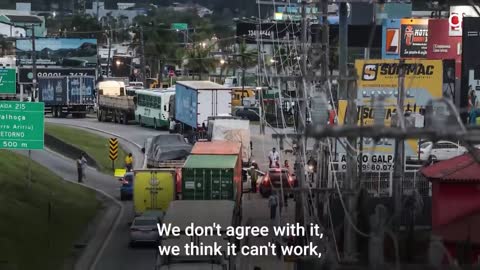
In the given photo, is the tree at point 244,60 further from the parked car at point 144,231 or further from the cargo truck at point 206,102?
the parked car at point 144,231

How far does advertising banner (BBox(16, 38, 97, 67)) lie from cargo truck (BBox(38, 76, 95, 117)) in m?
26.3

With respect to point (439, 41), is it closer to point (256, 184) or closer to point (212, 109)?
point (212, 109)

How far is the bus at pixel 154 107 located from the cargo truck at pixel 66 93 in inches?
204

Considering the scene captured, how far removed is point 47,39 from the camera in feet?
316

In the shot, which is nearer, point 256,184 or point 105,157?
point 256,184

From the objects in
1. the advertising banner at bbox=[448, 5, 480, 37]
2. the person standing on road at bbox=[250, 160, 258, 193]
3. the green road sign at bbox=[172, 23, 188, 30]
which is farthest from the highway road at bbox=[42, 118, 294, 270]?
the green road sign at bbox=[172, 23, 188, 30]

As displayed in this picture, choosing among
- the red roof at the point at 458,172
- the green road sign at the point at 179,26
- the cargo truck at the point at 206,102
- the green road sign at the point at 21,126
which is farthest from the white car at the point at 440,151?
the green road sign at the point at 179,26

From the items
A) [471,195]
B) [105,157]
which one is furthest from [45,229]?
[105,157]

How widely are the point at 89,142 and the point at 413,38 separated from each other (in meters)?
16.2

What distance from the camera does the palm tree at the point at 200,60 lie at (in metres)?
95.9

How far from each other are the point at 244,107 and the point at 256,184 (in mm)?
27926

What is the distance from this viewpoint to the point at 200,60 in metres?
96.8

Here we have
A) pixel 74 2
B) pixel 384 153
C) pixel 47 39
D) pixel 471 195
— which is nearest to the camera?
pixel 471 195

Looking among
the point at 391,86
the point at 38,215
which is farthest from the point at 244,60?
the point at 391,86
